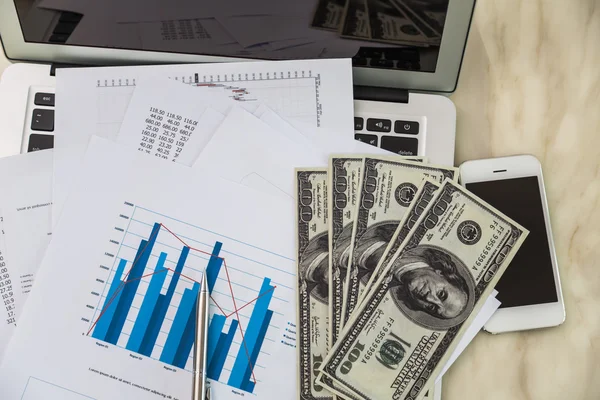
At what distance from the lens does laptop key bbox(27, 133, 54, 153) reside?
1.86ft

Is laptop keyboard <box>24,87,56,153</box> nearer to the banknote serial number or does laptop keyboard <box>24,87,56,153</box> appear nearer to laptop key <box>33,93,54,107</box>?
laptop key <box>33,93,54,107</box>

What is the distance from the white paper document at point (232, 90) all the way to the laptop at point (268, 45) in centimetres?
1

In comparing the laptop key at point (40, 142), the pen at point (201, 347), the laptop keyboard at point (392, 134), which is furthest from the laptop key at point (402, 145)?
the laptop key at point (40, 142)

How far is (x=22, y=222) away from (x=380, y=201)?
34cm

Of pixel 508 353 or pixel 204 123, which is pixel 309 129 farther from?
pixel 508 353

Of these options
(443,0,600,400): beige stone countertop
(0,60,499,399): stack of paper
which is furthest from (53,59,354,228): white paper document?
(443,0,600,400): beige stone countertop

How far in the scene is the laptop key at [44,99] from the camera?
576 millimetres

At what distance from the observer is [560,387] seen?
56 centimetres

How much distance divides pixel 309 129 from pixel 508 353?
286 mm

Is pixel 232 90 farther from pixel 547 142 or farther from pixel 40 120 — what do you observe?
pixel 547 142

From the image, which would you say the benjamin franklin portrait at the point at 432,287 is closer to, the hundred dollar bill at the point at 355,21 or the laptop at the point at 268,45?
the laptop at the point at 268,45

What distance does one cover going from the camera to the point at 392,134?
22.5 inches

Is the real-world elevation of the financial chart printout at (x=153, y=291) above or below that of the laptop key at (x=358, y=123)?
below

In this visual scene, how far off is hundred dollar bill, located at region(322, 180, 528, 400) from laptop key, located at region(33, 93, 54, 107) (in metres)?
0.36
